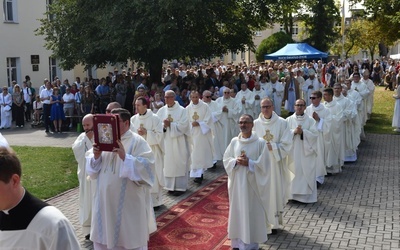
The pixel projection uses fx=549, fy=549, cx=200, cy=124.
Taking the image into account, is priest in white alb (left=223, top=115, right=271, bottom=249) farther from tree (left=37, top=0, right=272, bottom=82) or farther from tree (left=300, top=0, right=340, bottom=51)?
tree (left=300, top=0, right=340, bottom=51)

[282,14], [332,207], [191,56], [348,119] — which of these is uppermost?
[282,14]

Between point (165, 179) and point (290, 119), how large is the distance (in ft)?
9.76

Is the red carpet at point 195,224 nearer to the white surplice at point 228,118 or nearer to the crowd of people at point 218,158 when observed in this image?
the crowd of people at point 218,158

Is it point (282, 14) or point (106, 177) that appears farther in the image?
point (282, 14)

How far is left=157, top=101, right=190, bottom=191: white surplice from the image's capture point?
11.8 meters

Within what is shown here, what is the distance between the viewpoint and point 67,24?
23.3 m

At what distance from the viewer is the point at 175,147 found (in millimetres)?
12016

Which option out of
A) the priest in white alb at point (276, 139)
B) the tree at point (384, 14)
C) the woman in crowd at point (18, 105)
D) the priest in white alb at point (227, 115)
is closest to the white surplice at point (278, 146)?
the priest in white alb at point (276, 139)

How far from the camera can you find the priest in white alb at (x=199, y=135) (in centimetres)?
1311

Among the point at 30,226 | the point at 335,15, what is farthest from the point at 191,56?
the point at 335,15

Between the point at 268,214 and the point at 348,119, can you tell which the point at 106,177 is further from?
the point at 348,119

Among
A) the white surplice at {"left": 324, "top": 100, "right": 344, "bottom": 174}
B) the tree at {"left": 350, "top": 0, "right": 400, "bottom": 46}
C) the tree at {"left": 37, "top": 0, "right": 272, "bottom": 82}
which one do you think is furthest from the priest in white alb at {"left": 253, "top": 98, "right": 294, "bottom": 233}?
the tree at {"left": 350, "top": 0, "right": 400, "bottom": 46}

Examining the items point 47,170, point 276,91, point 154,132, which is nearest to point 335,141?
point 154,132

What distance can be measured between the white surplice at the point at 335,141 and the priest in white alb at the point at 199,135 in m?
2.92
